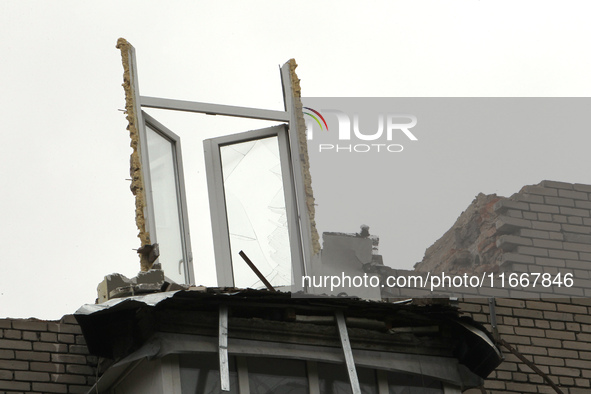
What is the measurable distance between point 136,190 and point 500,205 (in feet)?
12.6

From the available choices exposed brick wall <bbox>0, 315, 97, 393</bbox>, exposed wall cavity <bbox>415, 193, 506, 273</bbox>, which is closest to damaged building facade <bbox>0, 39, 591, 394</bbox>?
exposed brick wall <bbox>0, 315, 97, 393</bbox>

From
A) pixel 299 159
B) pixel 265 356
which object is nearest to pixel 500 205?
pixel 299 159

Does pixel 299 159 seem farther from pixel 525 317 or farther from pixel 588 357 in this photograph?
pixel 588 357

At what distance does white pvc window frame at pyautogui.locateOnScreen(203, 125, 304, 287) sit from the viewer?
28.0 feet

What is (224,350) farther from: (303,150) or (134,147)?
(303,150)

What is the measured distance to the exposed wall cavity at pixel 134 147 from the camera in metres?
8.09

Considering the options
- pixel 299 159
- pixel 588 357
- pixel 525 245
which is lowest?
pixel 588 357

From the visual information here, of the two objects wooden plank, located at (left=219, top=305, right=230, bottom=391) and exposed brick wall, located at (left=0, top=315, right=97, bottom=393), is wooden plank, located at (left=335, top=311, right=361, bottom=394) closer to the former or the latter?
wooden plank, located at (left=219, top=305, right=230, bottom=391)

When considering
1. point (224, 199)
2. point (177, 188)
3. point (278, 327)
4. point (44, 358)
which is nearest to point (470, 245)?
point (224, 199)

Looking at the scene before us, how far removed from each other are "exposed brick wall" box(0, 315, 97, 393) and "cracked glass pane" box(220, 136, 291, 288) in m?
1.37

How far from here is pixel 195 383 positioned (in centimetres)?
693

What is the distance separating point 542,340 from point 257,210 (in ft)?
7.97

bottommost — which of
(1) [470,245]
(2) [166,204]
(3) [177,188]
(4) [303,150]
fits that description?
(1) [470,245]

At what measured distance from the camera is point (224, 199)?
8.72 metres
